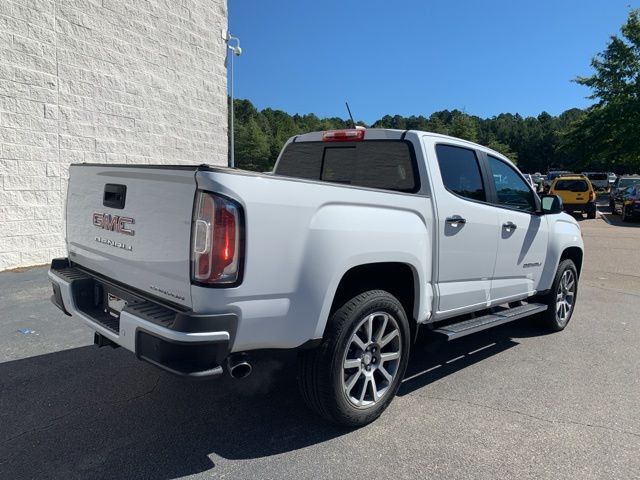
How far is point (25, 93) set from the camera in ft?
25.5

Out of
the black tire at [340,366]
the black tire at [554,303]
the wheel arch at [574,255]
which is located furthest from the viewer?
the wheel arch at [574,255]

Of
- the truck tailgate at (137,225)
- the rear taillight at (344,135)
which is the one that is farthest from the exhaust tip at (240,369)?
the rear taillight at (344,135)

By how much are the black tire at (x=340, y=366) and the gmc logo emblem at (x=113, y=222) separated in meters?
1.32

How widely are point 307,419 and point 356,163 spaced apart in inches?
82.6

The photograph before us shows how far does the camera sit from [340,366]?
3.09 meters

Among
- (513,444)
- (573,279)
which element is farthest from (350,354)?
(573,279)

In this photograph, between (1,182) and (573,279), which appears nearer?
(573,279)

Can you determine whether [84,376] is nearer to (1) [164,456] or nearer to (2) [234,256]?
(1) [164,456]

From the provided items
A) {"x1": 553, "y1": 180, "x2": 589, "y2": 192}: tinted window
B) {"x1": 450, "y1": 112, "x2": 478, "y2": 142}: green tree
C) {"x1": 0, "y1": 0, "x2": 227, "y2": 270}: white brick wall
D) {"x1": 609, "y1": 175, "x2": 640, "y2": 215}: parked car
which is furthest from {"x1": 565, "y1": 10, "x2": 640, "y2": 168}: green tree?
{"x1": 0, "y1": 0, "x2": 227, "y2": 270}: white brick wall

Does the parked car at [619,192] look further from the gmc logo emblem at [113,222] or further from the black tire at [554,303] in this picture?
the gmc logo emblem at [113,222]

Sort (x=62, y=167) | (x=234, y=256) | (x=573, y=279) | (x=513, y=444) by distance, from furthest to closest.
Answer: (x=62, y=167)
(x=573, y=279)
(x=513, y=444)
(x=234, y=256)

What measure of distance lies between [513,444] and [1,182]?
7.81 meters

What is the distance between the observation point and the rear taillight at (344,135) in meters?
4.26

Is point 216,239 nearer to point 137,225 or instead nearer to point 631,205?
point 137,225
